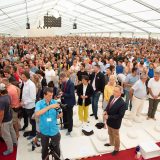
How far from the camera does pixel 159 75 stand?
5.36 metres

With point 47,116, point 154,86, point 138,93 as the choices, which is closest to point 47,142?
point 47,116

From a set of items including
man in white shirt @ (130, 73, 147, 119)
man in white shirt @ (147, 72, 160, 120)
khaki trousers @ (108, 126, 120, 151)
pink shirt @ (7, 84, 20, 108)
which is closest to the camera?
khaki trousers @ (108, 126, 120, 151)

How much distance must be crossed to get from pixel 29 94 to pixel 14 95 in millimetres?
329

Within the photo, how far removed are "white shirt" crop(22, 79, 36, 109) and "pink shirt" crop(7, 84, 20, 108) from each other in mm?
174

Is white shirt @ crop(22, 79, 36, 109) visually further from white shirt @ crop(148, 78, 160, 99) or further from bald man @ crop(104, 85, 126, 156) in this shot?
white shirt @ crop(148, 78, 160, 99)

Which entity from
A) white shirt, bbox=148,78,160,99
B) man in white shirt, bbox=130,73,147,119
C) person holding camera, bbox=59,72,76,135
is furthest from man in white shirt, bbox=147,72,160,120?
person holding camera, bbox=59,72,76,135

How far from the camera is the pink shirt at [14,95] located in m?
4.31

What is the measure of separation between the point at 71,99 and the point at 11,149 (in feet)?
5.36

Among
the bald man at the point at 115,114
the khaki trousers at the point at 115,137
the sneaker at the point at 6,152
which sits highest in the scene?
the bald man at the point at 115,114

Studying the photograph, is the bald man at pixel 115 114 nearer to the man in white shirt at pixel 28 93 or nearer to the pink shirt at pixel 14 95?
the man in white shirt at pixel 28 93

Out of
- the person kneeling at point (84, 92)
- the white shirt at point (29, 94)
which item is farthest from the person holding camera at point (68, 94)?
the white shirt at point (29, 94)

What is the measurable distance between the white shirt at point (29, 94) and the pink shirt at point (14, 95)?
174 mm

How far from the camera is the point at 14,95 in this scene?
4383mm

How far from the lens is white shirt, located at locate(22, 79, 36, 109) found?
14.8 feet
